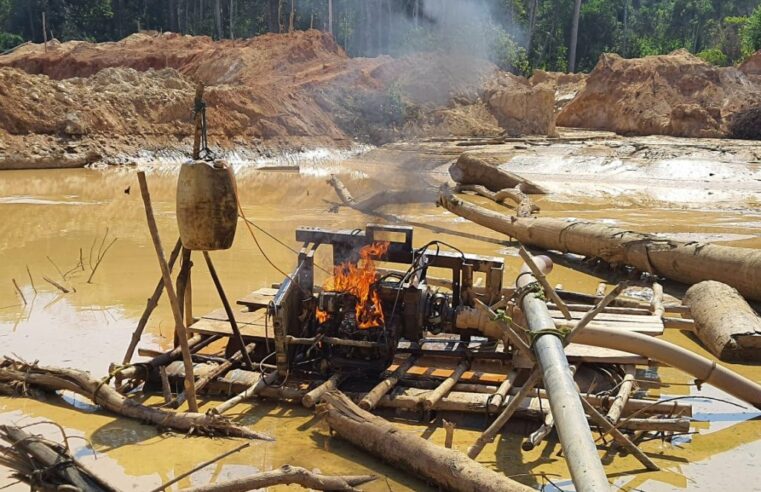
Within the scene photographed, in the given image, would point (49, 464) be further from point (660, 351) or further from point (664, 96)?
point (664, 96)

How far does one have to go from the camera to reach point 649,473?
4.61 meters

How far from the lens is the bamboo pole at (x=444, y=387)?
517 centimetres

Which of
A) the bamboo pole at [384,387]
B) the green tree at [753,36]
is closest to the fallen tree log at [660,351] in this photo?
the bamboo pole at [384,387]

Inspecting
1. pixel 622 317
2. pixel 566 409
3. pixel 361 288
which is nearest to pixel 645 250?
pixel 622 317

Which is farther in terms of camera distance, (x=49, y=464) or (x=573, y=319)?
(x=573, y=319)

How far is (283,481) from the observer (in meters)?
3.82

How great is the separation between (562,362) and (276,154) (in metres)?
22.9

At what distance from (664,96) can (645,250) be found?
20.9m

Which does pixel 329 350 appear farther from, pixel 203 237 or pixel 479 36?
pixel 479 36

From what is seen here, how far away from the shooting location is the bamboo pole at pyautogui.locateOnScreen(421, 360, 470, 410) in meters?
5.17

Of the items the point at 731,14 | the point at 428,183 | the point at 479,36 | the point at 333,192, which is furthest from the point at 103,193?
the point at 731,14

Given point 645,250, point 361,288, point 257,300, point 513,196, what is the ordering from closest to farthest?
point 361,288, point 257,300, point 645,250, point 513,196

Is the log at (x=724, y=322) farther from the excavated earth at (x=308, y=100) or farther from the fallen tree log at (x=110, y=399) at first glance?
the excavated earth at (x=308, y=100)

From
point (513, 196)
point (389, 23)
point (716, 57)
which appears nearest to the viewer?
point (513, 196)
